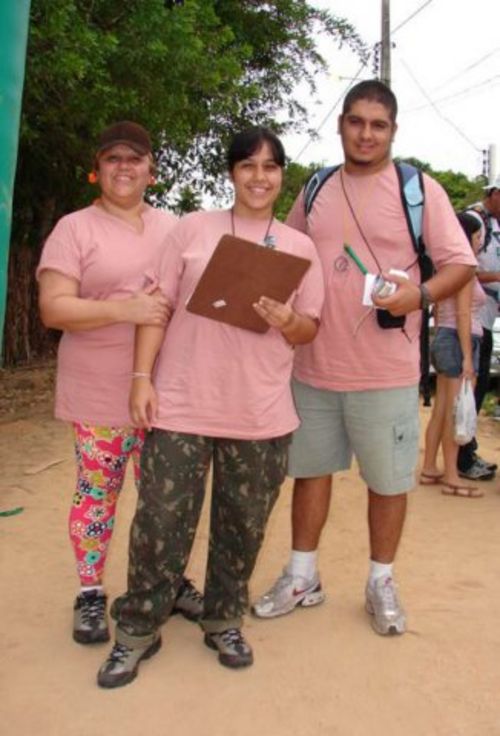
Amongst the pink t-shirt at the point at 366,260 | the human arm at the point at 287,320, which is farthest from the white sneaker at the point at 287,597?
the human arm at the point at 287,320

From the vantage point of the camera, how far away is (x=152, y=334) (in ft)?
9.15

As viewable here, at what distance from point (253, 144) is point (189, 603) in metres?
1.83

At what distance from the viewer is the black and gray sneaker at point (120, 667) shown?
2836 mm

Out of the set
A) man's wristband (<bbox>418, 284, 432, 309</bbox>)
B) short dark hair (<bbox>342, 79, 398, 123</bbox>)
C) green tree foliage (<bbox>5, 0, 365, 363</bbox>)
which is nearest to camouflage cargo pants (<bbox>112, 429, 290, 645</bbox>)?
man's wristband (<bbox>418, 284, 432, 309</bbox>)

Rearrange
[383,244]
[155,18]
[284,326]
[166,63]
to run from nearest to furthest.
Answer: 1. [284,326]
2. [383,244]
3. [155,18]
4. [166,63]

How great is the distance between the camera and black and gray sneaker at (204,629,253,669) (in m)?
2.99

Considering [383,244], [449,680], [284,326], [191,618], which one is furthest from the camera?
[191,618]

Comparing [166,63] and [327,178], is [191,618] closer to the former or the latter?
[327,178]

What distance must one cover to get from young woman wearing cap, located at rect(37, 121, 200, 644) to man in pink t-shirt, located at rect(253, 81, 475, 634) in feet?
2.16

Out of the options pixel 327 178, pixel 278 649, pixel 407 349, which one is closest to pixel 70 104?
pixel 327 178

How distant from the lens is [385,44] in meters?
16.7

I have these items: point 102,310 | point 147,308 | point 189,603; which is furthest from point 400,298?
point 189,603

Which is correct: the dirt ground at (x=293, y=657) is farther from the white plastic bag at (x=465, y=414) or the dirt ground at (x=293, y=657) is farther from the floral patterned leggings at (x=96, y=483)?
the white plastic bag at (x=465, y=414)

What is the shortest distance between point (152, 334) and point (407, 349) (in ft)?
3.38
